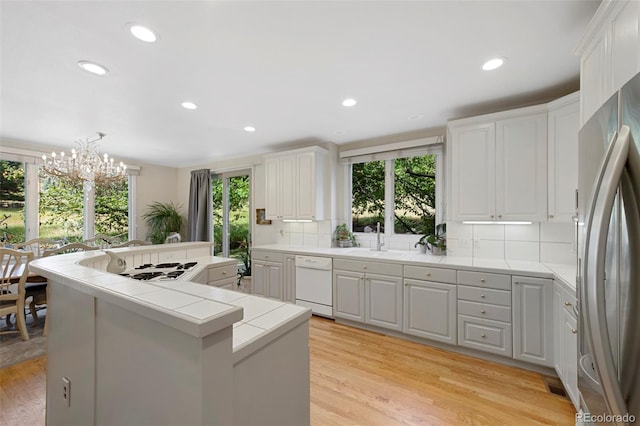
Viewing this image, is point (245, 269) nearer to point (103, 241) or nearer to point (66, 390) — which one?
point (103, 241)

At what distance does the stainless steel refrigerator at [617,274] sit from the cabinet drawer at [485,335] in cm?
188

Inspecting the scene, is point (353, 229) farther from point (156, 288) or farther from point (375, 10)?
point (156, 288)

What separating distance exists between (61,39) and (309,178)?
270 cm

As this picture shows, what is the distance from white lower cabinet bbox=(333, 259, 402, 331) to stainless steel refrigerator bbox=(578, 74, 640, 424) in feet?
7.22

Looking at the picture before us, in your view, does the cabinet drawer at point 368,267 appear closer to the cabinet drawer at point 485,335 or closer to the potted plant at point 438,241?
the potted plant at point 438,241

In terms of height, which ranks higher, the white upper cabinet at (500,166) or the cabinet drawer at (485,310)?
the white upper cabinet at (500,166)

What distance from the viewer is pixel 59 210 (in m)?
4.40

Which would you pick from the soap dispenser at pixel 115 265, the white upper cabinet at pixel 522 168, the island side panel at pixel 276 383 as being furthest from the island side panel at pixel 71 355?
the white upper cabinet at pixel 522 168

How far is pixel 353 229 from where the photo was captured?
4.16 metres

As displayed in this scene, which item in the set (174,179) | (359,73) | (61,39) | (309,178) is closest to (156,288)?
(61,39)

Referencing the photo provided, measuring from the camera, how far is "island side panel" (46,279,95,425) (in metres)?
1.10

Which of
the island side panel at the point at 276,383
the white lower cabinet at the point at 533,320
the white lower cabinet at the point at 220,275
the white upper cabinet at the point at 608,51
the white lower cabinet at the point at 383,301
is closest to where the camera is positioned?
the island side panel at the point at 276,383

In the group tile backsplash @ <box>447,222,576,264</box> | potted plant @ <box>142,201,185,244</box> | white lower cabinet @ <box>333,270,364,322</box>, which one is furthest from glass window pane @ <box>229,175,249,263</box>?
tile backsplash @ <box>447,222,576,264</box>

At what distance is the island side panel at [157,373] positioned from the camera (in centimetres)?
68
